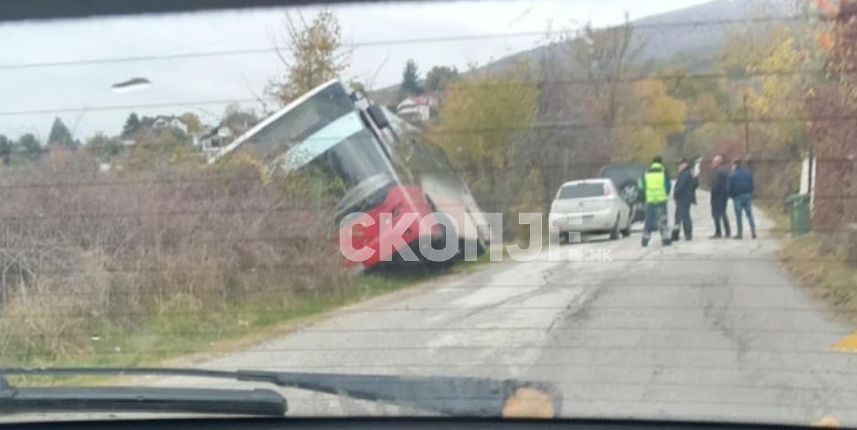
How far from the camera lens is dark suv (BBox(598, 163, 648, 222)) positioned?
518cm

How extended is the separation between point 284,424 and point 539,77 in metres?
1.73

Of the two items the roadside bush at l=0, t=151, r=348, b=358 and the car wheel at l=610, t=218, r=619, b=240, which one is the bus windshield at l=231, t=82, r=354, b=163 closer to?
the roadside bush at l=0, t=151, r=348, b=358

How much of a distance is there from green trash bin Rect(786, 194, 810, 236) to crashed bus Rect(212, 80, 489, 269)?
1232mm

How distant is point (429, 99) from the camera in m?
5.28

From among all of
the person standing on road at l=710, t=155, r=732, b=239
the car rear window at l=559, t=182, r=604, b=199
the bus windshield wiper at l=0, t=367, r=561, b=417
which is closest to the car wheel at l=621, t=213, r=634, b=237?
the car rear window at l=559, t=182, r=604, b=199

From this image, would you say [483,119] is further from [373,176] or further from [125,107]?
[125,107]

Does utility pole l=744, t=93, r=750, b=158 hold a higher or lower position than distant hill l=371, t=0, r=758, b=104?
lower

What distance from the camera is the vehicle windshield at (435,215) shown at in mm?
5074

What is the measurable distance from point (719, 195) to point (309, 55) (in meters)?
1.77

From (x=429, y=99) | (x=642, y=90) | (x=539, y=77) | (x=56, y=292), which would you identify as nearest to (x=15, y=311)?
(x=56, y=292)

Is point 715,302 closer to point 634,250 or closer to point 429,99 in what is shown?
point 634,250

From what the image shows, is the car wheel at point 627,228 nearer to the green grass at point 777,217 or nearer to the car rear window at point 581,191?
the car rear window at point 581,191

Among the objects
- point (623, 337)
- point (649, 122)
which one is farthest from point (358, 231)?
point (649, 122)

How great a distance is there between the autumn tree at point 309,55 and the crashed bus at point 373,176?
5cm
